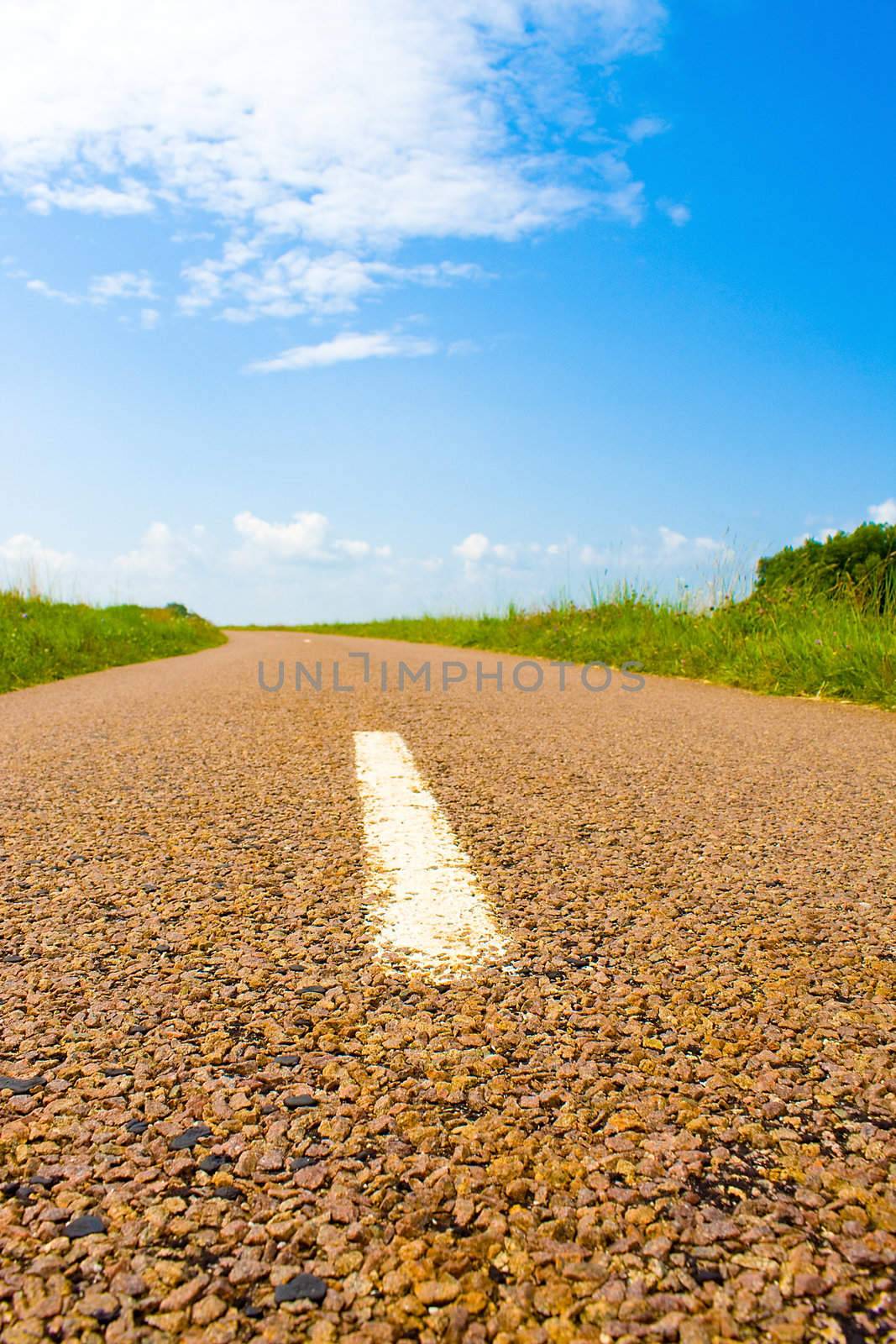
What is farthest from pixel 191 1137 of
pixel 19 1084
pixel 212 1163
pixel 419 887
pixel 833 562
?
pixel 833 562

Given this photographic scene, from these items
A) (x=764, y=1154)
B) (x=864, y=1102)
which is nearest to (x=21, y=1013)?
(x=764, y=1154)

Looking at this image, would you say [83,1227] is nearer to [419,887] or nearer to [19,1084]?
[19,1084]

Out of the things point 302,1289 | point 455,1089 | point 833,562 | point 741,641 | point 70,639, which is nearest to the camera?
point 302,1289

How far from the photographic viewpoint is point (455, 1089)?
134 centimetres

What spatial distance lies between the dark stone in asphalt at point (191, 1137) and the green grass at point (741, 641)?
20.6ft

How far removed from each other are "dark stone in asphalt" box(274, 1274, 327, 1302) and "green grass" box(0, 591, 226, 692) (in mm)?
8522

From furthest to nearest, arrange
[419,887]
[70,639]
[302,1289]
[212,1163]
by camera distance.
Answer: [70,639], [419,887], [212,1163], [302,1289]

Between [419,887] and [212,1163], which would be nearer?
[212,1163]

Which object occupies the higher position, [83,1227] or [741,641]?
[741,641]

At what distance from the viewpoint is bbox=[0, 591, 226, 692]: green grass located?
33.2 ft

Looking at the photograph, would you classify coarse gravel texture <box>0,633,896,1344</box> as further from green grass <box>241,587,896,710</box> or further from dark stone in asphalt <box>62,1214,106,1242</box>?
green grass <box>241,587,896,710</box>

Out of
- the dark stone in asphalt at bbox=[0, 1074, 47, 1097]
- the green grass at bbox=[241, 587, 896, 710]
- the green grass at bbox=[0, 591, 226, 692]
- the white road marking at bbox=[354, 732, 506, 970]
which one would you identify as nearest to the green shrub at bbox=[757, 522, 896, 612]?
the green grass at bbox=[241, 587, 896, 710]

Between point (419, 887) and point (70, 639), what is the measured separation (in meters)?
10.7

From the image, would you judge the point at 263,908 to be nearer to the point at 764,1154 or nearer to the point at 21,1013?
the point at 21,1013
